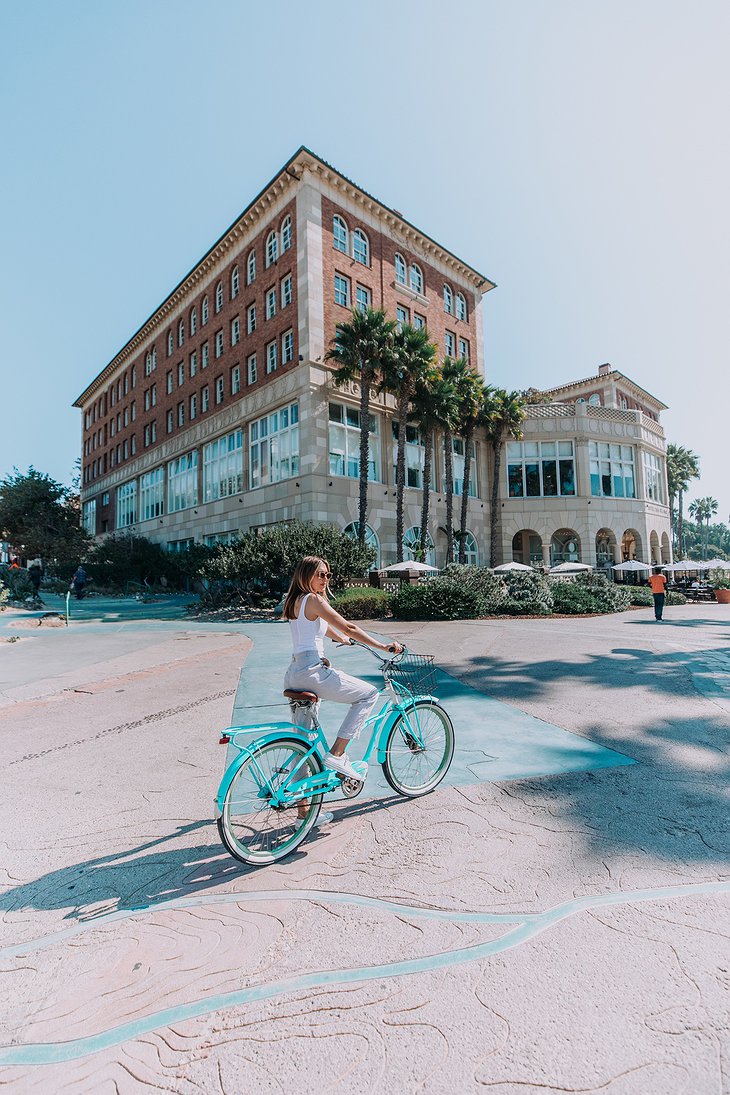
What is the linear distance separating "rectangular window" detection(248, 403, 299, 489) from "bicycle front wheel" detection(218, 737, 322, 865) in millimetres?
25785

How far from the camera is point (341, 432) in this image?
29547mm

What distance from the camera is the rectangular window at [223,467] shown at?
33.7 meters

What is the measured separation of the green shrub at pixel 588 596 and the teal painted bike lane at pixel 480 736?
13511 millimetres

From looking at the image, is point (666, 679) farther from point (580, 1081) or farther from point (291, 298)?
point (291, 298)

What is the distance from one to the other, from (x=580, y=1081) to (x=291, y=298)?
32.2 m

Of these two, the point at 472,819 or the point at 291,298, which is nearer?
the point at 472,819

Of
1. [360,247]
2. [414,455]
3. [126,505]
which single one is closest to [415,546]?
[414,455]

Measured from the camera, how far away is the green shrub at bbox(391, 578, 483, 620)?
18078mm

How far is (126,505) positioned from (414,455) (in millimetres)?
29127

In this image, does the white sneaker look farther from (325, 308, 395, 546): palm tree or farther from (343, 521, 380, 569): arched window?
(343, 521, 380, 569): arched window

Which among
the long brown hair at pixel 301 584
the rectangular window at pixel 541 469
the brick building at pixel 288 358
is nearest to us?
the long brown hair at pixel 301 584

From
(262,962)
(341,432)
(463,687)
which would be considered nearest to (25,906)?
(262,962)

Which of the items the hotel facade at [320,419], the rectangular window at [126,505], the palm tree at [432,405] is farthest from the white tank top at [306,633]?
the rectangular window at [126,505]

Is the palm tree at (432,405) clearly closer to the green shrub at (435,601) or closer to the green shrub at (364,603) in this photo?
the green shrub at (364,603)
